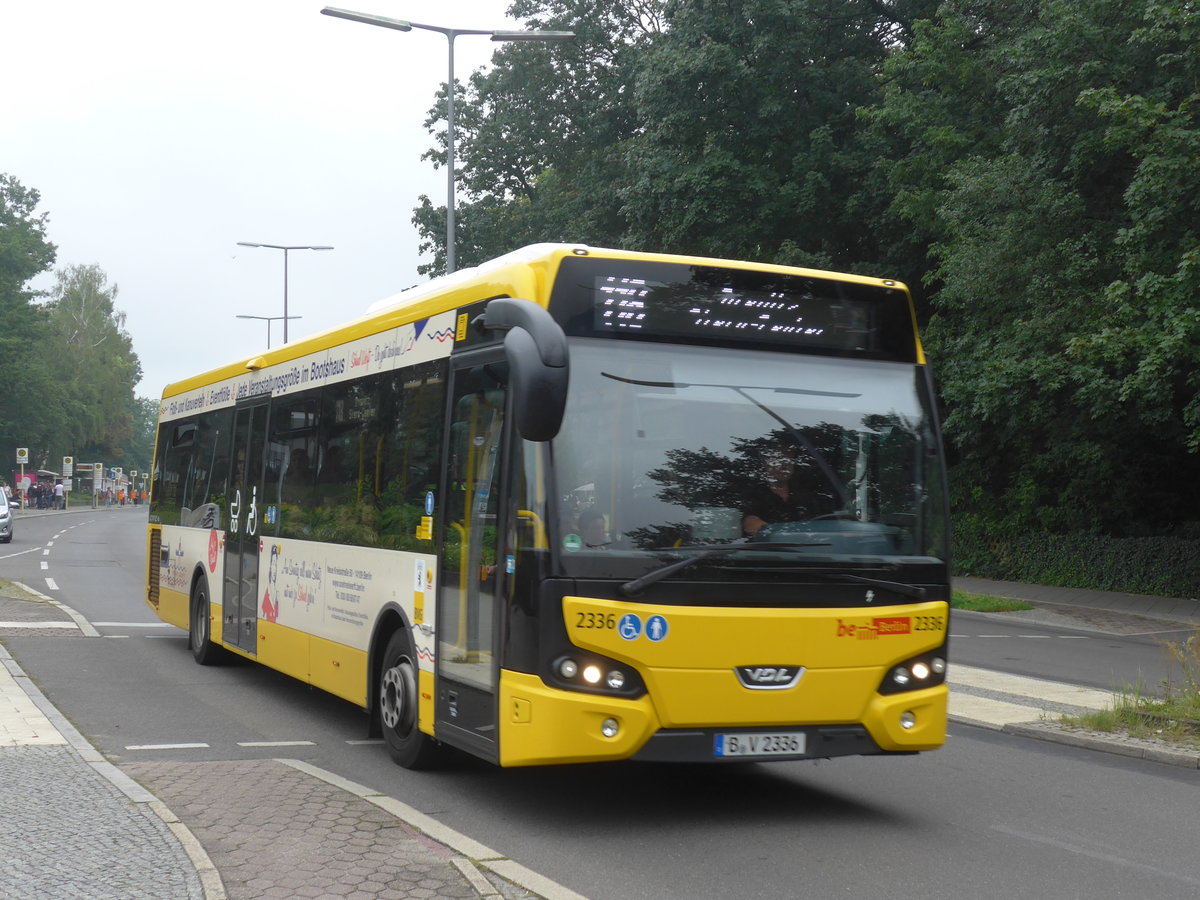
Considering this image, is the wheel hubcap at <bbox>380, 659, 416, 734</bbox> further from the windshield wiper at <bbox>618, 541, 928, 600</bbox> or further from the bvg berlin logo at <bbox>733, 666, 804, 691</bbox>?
the bvg berlin logo at <bbox>733, 666, 804, 691</bbox>

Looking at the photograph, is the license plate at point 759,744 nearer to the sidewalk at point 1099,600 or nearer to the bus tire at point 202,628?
the bus tire at point 202,628

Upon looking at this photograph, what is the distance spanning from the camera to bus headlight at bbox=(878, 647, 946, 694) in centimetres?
728

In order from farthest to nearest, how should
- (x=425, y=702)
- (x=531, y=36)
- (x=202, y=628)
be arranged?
(x=531, y=36) → (x=202, y=628) → (x=425, y=702)

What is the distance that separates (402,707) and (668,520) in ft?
8.20

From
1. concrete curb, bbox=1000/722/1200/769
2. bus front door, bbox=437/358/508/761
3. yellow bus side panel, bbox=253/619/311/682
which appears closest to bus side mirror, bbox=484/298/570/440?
bus front door, bbox=437/358/508/761

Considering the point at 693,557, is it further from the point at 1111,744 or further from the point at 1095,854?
the point at 1111,744

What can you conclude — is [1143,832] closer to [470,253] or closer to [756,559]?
[756,559]

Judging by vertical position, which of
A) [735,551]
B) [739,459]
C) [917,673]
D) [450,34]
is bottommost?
[917,673]

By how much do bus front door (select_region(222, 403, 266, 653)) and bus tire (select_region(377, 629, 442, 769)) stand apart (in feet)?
11.7

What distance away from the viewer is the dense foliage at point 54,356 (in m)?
75.0

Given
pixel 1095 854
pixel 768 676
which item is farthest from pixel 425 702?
pixel 1095 854

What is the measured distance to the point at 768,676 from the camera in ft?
22.9

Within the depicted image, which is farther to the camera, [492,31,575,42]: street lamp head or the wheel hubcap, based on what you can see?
[492,31,575,42]: street lamp head

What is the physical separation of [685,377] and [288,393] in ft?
17.3
